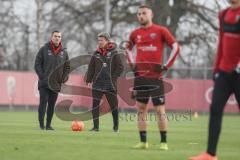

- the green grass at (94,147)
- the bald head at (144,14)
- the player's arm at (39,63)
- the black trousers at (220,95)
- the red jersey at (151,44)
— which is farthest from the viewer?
the player's arm at (39,63)

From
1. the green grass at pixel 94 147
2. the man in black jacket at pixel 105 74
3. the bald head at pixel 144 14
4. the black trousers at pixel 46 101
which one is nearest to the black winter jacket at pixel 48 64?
the black trousers at pixel 46 101

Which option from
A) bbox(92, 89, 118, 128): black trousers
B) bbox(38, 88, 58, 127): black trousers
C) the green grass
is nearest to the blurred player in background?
the green grass

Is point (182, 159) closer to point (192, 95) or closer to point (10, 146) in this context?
point (10, 146)

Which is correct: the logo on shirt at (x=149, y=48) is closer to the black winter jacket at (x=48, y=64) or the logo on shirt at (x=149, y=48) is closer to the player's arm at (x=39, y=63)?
the black winter jacket at (x=48, y=64)

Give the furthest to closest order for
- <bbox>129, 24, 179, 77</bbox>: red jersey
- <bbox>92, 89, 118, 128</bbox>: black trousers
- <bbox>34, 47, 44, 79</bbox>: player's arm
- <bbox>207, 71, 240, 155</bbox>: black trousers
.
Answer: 1. <bbox>34, 47, 44, 79</bbox>: player's arm
2. <bbox>92, 89, 118, 128</bbox>: black trousers
3. <bbox>129, 24, 179, 77</bbox>: red jersey
4. <bbox>207, 71, 240, 155</bbox>: black trousers

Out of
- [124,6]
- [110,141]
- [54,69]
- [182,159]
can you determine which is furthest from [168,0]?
[182,159]

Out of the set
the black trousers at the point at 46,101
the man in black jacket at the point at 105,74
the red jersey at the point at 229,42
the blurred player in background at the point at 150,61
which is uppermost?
the red jersey at the point at 229,42

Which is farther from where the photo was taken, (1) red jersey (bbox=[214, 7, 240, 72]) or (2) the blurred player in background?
(2) the blurred player in background

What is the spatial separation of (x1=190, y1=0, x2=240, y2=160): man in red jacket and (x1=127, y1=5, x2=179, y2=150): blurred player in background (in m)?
2.50

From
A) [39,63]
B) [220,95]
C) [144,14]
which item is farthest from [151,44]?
[39,63]

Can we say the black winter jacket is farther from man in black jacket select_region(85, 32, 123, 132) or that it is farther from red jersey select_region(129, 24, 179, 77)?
red jersey select_region(129, 24, 179, 77)

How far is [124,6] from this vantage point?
48.8m

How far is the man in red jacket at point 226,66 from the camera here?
10.0m

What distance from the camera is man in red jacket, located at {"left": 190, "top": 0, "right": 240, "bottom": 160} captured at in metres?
10.0
